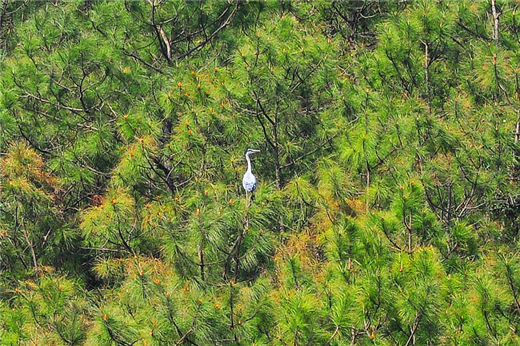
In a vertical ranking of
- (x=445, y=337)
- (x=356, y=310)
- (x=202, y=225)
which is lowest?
(x=445, y=337)

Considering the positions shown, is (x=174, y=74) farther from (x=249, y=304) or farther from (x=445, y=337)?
(x=445, y=337)

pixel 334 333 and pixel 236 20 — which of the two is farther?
pixel 236 20

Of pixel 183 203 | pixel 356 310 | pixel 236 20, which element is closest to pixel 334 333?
pixel 356 310

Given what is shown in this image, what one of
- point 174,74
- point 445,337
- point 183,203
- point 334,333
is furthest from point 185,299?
point 174,74

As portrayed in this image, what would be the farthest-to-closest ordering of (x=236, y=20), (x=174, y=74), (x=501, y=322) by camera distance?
1. (x=236, y=20)
2. (x=174, y=74)
3. (x=501, y=322)

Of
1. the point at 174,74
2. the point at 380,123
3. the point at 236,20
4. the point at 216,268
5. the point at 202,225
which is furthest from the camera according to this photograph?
the point at 236,20

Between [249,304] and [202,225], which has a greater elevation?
[202,225]
